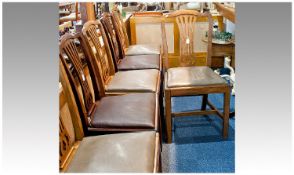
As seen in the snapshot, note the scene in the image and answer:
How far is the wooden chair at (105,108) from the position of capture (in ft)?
5.00

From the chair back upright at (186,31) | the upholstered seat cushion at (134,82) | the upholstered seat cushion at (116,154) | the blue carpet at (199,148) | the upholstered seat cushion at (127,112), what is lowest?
the blue carpet at (199,148)

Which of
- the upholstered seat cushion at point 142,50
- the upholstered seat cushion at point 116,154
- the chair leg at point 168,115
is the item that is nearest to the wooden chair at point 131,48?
the upholstered seat cushion at point 142,50

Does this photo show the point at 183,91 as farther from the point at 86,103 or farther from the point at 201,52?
the point at 201,52

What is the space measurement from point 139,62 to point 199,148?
96cm

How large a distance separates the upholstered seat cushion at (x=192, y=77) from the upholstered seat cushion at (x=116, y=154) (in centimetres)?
87

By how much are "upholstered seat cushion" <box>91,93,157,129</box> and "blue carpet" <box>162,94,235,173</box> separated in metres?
0.51

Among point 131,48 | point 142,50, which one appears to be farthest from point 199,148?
point 131,48

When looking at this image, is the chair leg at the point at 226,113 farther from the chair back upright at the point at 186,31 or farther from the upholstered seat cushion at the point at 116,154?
the upholstered seat cushion at the point at 116,154

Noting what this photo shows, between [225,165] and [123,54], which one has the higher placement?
[123,54]

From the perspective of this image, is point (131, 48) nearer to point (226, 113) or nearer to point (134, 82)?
point (134, 82)

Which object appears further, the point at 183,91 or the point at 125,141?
the point at 183,91

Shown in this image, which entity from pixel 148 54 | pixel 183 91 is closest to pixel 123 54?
pixel 148 54

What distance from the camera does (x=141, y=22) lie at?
13.8 feet

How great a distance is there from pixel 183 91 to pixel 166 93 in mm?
126
